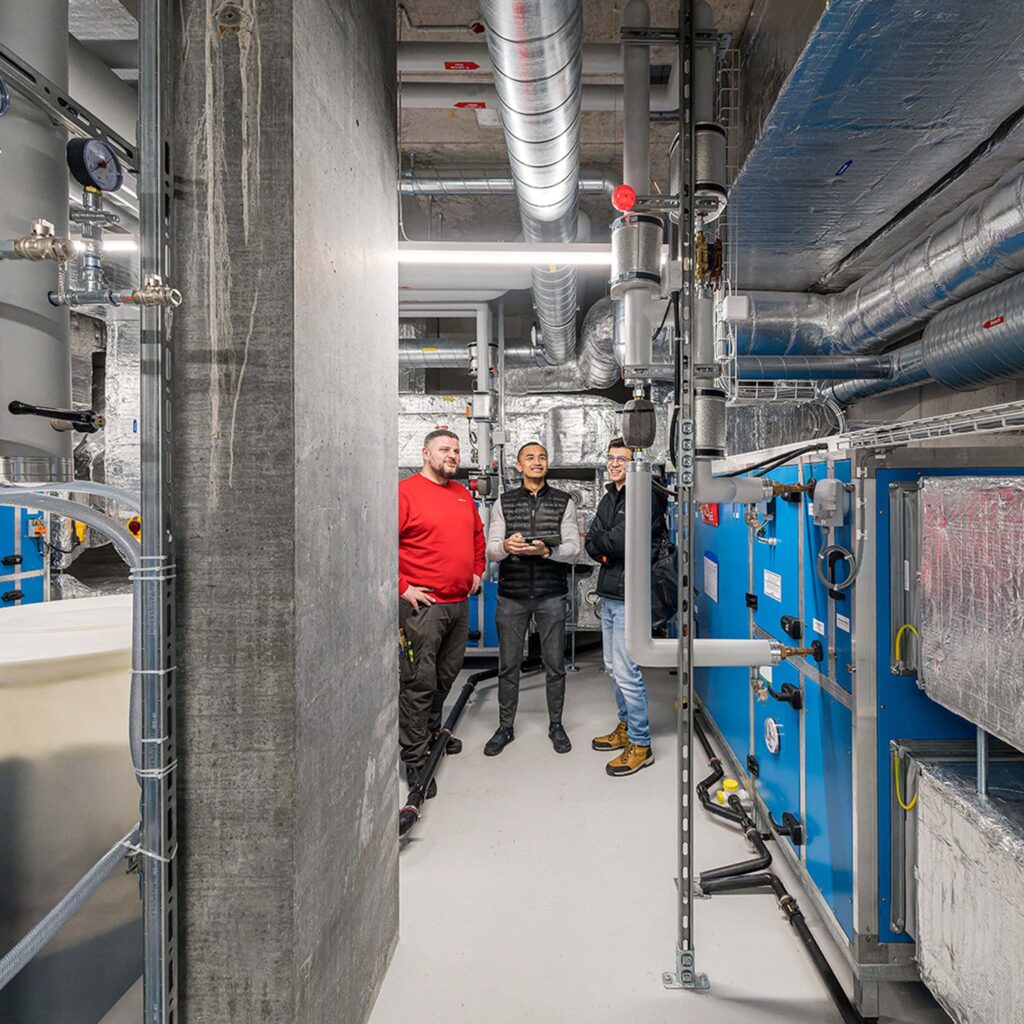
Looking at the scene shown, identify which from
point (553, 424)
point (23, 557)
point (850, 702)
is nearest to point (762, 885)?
point (850, 702)

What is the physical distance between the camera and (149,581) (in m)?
0.99

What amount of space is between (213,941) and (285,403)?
0.97m

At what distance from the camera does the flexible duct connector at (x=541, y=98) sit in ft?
4.71

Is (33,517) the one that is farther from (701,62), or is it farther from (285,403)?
(701,62)

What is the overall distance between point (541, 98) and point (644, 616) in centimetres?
149

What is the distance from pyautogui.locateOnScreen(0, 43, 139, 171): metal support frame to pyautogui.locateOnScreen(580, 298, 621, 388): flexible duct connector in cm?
295

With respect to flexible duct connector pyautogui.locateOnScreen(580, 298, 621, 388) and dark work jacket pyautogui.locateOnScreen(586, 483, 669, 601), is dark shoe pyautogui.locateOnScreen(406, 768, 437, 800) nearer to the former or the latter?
dark work jacket pyautogui.locateOnScreen(586, 483, 669, 601)

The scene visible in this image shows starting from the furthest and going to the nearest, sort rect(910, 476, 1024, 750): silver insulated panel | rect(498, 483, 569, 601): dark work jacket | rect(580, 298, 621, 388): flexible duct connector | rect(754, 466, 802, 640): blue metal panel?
rect(580, 298, 621, 388): flexible duct connector
rect(498, 483, 569, 601): dark work jacket
rect(754, 466, 802, 640): blue metal panel
rect(910, 476, 1024, 750): silver insulated panel

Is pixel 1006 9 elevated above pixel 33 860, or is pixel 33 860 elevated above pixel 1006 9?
pixel 1006 9

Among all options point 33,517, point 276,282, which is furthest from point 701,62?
point 33,517

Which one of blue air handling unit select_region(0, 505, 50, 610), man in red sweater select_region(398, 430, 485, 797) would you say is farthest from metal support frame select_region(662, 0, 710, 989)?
blue air handling unit select_region(0, 505, 50, 610)

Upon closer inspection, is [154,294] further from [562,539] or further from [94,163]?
[562,539]

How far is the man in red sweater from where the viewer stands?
249 cm

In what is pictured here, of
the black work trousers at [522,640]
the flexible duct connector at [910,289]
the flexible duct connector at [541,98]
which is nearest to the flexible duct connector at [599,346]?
the flexible duct connector at [910,289]
